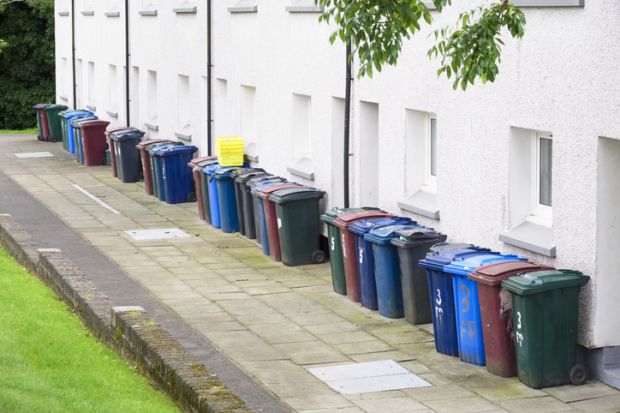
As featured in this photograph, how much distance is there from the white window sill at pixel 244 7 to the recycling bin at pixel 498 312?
34.7ft

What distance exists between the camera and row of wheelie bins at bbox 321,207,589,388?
459 inches

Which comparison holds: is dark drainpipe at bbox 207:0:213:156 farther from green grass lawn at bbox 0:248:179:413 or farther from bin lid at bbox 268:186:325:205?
green grass lawn at bbox 0:248:179:413

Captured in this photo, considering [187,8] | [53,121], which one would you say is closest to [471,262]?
[187,8]

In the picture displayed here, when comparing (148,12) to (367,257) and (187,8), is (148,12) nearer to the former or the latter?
(187,8)

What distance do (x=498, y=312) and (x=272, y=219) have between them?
22.3ft

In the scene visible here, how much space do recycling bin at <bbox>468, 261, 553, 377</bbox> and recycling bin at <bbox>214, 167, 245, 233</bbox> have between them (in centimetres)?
917

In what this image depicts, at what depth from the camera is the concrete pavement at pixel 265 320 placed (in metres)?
11.5

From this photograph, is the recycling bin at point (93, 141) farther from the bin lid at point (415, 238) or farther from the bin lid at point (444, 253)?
the bin lid at point (444, 253)

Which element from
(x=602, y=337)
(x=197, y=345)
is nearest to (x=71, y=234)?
(x=197, y=345)

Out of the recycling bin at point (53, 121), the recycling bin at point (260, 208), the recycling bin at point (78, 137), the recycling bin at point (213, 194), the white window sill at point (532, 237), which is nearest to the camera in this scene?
the white window sill at point (532, 237)

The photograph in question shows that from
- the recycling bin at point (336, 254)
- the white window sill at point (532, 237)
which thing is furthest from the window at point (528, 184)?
the recycling bin at point (336, 254)

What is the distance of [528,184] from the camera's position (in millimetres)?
13508

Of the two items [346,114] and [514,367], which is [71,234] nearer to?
[346,114]

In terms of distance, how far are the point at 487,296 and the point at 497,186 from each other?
1.93 m
